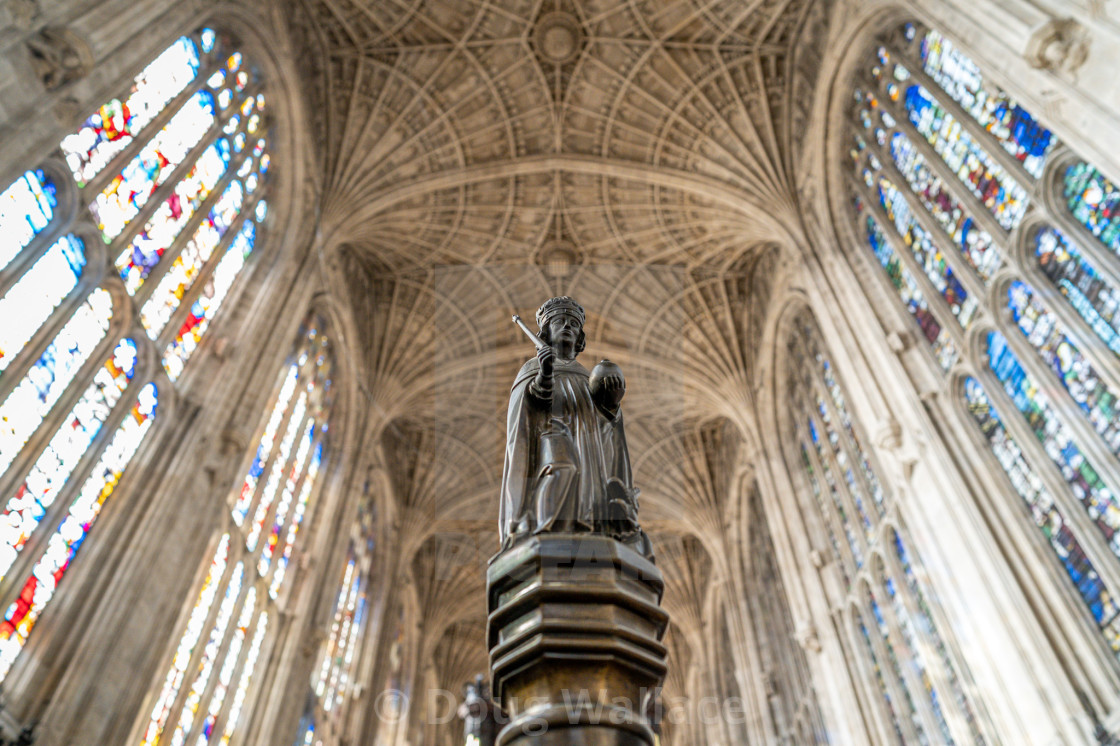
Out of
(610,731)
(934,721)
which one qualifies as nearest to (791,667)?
(934,721)

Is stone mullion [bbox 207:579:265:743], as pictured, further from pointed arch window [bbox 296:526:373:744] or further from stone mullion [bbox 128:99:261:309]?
stone mullion [bbox 128:99:261:309]

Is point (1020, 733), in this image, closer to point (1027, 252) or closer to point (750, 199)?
point (1027, 252)

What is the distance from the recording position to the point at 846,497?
1255cm

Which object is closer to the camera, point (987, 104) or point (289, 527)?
point (987, 104)

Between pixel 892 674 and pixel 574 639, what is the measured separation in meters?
9.62

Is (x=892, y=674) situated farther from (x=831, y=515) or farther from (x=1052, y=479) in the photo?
(x=1052, y=479)

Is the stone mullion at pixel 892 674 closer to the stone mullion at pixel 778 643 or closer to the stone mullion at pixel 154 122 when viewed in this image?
the stone mullion at pixel 778 643

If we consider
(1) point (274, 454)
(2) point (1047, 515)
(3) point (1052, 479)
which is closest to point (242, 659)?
(1) point (274, 454)

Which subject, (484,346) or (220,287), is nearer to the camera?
(220,287)

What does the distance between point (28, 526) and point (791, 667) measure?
13415 mm

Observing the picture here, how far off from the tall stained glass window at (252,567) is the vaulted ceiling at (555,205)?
2.23m

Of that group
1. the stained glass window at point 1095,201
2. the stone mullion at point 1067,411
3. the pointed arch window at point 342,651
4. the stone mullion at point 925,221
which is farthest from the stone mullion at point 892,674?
the pointed arch window at point 342,651

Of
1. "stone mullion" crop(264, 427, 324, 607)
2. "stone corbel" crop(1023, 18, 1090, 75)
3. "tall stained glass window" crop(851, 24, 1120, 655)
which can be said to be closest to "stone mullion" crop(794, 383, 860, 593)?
"tall stained glass window" crop(851, 24, 1120, 655)

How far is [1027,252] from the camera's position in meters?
8.37
